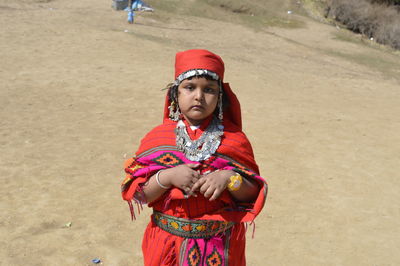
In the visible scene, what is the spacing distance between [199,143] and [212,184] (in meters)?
0.25

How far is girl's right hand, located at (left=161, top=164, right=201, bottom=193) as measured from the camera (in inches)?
72.4

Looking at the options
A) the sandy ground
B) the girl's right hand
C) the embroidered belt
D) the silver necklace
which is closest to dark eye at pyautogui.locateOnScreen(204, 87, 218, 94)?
the silver necklace

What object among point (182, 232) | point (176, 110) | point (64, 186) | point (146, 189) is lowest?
point (64, 186)

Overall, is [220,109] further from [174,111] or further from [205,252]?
[205,252]

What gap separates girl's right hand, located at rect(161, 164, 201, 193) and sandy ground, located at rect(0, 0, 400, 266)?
7.42ft

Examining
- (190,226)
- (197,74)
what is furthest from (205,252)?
(197,74)

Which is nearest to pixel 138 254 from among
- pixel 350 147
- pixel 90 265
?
pixel 90 265

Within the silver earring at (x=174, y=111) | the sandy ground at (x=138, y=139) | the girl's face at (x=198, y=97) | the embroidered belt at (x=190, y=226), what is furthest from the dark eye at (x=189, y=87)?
the sandy ground at (x=138, y=139)

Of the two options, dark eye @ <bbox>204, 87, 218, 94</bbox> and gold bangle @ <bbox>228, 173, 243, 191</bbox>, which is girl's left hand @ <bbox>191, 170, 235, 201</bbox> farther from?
dark eye @ <bbox>204, 87, 218, 94</bbox>

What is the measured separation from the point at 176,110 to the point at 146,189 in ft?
1.36

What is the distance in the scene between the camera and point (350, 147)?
284 inches

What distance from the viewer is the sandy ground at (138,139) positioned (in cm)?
433

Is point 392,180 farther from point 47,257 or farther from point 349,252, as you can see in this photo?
point 47,257

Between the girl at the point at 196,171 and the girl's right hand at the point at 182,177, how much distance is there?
0.05 ft
